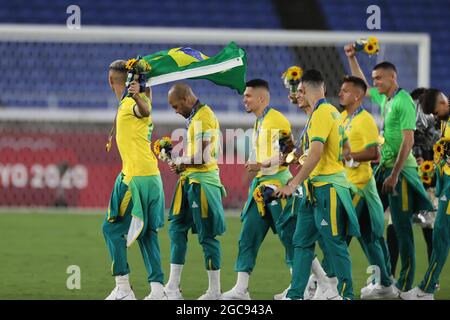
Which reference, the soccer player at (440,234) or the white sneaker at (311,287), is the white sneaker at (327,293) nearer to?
the white sneaker at (311,287)

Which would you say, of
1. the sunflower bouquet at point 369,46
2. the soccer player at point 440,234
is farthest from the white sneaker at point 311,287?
the sunflower bouquet at point 369,46

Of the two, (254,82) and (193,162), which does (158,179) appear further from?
(254,82)

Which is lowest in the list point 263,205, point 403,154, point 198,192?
point 263,205

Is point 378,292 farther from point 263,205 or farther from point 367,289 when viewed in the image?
point 263,205

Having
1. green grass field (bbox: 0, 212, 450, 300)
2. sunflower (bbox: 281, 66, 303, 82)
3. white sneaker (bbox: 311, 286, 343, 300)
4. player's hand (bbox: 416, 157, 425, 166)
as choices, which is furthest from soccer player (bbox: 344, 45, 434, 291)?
white sneaker (bbox: 311, 286, 343, 300)

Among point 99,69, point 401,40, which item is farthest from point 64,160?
point 401,40

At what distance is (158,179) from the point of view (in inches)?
338

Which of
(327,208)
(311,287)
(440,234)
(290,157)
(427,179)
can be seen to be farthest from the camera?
(427,179)

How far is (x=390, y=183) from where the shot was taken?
9.14 metres

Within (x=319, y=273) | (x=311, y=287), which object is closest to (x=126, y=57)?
(x=311, y=287)

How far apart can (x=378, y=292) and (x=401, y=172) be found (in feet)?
3.74

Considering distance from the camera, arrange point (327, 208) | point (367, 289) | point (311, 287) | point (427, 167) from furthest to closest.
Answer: point (427, 167) < point (311, 287) < point (367, 289) < point (327, 208)
